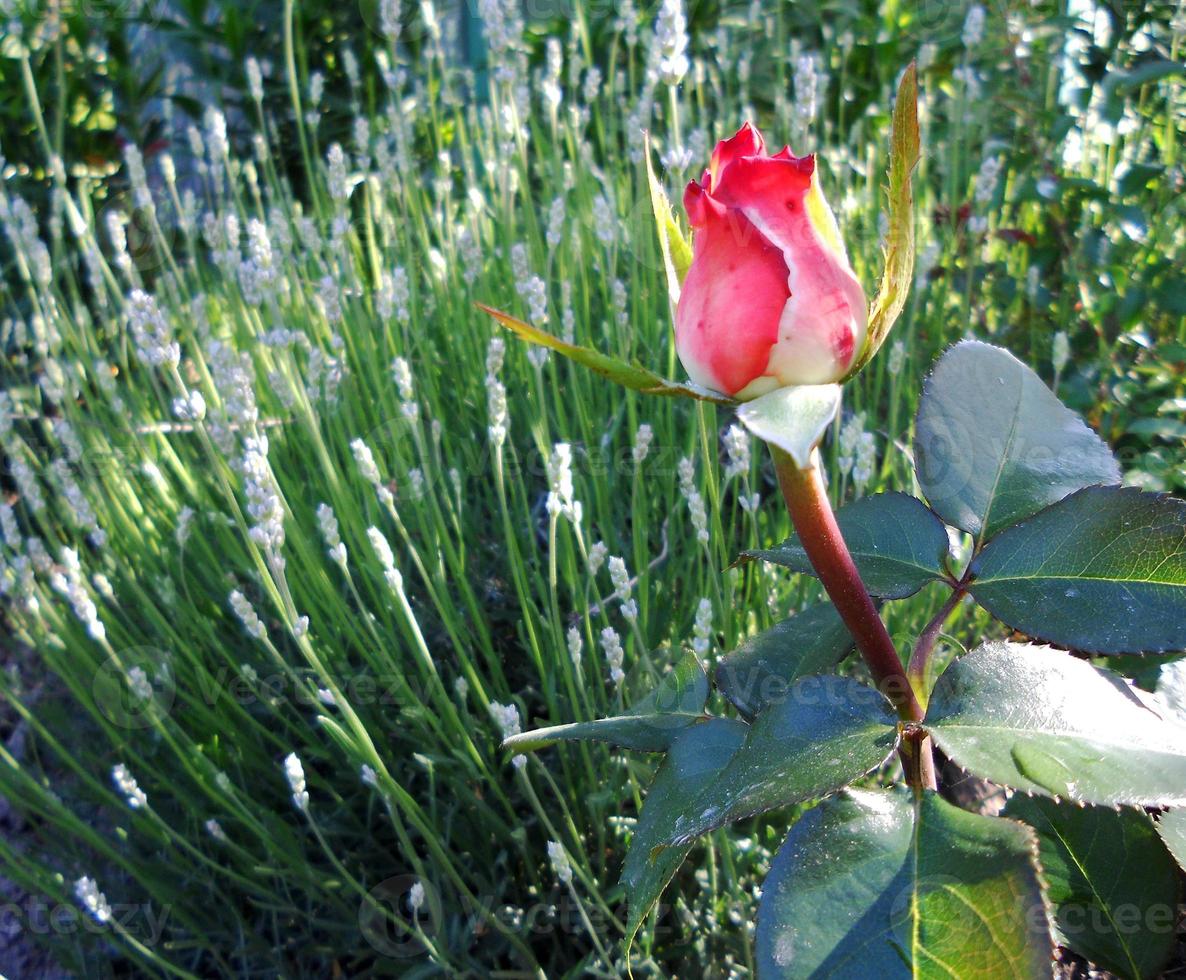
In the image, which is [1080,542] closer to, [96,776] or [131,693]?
[131,693]

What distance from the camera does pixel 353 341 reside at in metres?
1.73

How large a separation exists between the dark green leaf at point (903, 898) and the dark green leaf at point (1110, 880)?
252mm

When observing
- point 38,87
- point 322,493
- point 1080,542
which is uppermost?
point 38,87

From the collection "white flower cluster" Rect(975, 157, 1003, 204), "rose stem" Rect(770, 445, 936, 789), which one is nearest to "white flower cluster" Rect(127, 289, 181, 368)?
"rose stem" Rect(770, 445, 936, 789)

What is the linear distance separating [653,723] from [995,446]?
0.99 ft

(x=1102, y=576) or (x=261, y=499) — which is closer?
(x=1102, y=576)

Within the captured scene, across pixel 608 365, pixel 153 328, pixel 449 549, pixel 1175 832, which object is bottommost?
pixel 449 549

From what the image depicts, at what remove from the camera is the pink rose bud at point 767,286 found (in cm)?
48

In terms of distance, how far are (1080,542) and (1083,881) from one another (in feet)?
0.93

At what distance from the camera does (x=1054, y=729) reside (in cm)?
53

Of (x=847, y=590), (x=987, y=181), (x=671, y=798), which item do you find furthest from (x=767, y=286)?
(x=987, y=181)

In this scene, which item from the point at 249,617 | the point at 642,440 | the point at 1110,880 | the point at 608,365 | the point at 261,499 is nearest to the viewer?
the point at 608,365

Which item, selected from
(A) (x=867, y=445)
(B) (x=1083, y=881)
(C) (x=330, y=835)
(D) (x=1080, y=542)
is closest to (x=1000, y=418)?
(D) (x=1080, y=542)

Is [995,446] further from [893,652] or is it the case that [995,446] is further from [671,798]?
[671,798]
